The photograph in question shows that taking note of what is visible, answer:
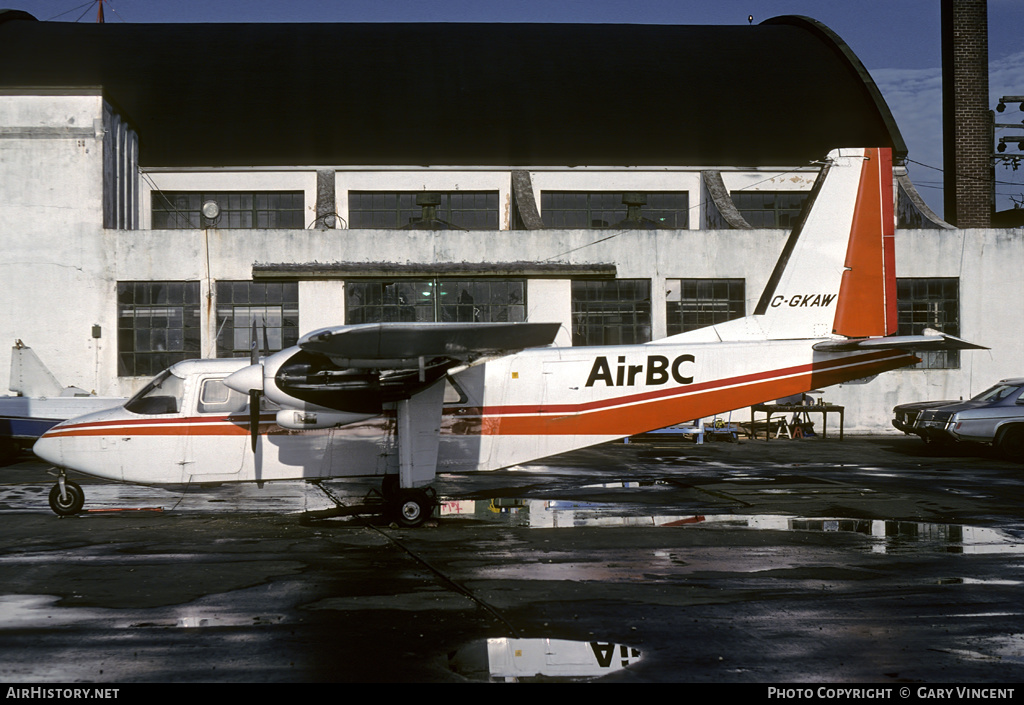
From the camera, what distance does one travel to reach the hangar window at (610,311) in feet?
105

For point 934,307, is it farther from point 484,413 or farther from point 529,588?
point 529,588

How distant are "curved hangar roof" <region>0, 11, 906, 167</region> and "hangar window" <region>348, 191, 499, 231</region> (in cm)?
133

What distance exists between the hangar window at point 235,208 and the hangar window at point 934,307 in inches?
882

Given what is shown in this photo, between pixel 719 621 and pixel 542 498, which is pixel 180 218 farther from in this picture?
pixel 719 621

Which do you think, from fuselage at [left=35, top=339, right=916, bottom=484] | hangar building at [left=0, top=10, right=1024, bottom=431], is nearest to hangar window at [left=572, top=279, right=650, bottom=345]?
hangar building at [left=0, top=10, right=1024, bottom=431]

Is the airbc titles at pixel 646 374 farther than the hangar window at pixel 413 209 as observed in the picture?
No

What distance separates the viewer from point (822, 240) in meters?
16.1

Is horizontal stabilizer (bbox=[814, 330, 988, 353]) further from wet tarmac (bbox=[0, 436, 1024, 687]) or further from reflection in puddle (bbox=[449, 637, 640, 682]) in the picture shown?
reflection in puddle (bbox=[449, 637, 640, 682])

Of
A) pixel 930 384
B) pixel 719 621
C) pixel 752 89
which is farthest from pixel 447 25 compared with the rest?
pixel 719 621

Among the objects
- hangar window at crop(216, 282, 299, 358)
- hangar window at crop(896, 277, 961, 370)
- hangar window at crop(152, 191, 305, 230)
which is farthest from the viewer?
hangar window at crop(152, 191, 305, 230)

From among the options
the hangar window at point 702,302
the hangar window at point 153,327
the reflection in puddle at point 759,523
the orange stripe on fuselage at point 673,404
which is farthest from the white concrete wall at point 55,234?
the orange stripe on fuselage at point 673,404

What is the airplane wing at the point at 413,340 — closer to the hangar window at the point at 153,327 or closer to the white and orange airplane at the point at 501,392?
the white and orange airplane at the point at 501,392

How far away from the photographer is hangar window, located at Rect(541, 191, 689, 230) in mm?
36438

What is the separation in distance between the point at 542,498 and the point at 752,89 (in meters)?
27.6
